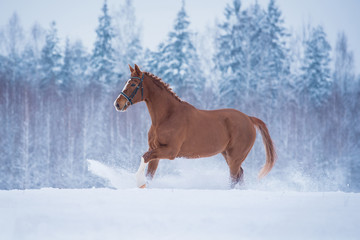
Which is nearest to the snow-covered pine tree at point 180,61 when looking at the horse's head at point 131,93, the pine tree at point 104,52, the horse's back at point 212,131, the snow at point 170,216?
the pine tree at point 104,52

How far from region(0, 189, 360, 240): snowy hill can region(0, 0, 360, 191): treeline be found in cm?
1671

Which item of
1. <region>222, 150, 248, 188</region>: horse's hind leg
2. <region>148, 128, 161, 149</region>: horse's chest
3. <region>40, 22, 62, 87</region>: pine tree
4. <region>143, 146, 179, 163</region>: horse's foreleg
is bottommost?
<region>222, 150, 248, 188</region>: horse's hind leg

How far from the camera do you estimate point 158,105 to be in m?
6.81

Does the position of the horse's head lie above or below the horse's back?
above

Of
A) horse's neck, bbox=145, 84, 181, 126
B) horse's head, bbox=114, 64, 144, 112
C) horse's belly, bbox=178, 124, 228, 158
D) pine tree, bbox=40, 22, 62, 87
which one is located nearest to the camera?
horse's head, bbox=114, 64, 144, 112

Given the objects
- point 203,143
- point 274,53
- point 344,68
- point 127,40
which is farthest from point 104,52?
point 203,143

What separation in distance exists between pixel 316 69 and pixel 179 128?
20.8 meters

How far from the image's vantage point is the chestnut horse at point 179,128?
6523mm

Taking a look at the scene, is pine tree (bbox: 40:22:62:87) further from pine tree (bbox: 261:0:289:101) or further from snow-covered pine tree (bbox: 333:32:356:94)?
snow-covered pine tree (bbox: 333:32:356:94)

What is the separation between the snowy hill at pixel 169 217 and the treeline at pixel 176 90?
54.8 feet

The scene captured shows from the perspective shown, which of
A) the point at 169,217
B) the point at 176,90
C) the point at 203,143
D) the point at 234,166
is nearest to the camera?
the point at 169,217

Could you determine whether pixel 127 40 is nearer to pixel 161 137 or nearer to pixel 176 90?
pixel 176 90

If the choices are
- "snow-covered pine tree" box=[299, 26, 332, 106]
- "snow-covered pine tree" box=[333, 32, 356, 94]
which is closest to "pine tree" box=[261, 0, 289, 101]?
"snow-covered pine tree" box=[299, 26, 332, 106]

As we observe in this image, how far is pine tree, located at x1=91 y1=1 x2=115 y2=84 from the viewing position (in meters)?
24.3
